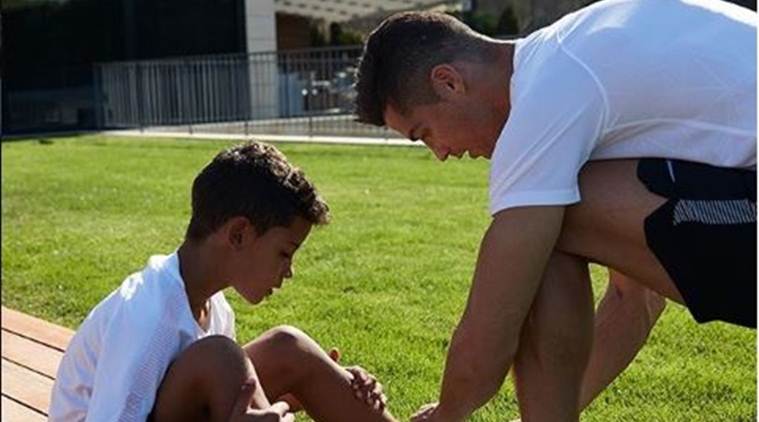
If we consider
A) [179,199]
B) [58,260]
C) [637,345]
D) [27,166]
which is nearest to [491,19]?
[27,166]

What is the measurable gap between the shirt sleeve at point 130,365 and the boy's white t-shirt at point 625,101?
0.60 meters

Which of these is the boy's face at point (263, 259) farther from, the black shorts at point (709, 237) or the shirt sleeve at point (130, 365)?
the black shorts at point (709, 237)

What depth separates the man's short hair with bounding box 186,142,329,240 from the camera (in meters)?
2.20

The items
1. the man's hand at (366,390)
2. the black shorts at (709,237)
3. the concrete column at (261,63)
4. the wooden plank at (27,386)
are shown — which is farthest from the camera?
the concrete column at (261,63)

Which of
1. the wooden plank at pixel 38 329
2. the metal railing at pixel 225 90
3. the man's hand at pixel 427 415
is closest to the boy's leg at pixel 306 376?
the man's hand at pixel 427 415

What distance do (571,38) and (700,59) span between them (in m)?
0.22

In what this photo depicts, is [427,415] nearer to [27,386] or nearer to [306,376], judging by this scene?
[306,376]

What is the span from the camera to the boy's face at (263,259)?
220cm

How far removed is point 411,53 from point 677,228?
21.8 inches

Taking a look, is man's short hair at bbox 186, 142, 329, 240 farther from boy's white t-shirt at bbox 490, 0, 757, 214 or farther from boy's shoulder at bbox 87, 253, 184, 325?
boy's white t-shirt at bbox 490, 0, 757, 214

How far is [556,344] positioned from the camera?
206 centimetres

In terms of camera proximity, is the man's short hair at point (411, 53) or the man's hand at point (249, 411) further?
the man's short hair at point (411, 53)

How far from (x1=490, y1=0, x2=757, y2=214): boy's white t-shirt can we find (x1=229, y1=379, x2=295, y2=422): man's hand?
1.61 feet

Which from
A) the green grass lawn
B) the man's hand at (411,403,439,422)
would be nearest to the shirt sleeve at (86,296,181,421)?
the man's hand at (411,403,439,422)
